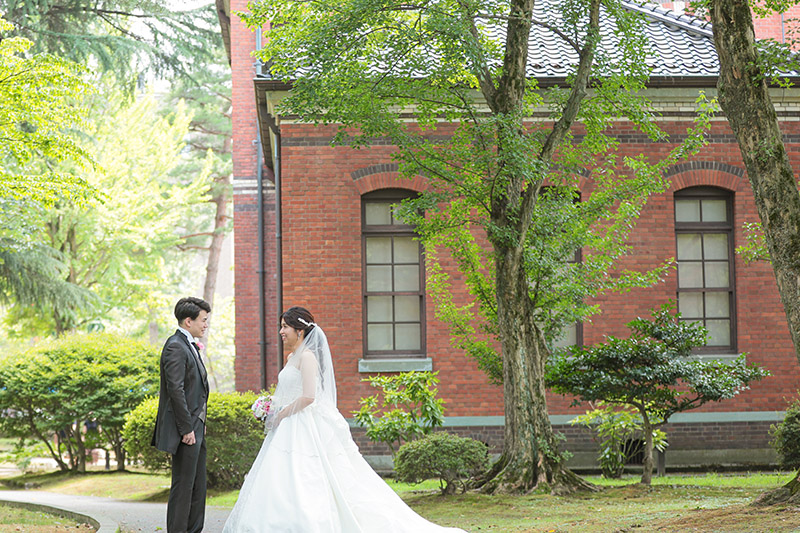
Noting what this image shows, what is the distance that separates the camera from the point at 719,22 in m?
8.10

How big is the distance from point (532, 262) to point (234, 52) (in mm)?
13269

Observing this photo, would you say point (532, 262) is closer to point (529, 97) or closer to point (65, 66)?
point (529, 97)

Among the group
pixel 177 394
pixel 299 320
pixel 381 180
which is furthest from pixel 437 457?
pixel 381 180

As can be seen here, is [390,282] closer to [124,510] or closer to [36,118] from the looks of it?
[124,510]

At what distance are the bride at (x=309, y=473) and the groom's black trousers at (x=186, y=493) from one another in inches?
11.6

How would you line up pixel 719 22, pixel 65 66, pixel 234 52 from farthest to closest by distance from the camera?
pixel 234 52, pixel 65 66, pixel 719 22

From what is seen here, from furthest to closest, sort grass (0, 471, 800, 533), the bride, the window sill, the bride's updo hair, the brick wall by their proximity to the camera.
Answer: the brick wall < the window sill < grass (0, 471, 800, 533) < the bride's updo hair < the bride

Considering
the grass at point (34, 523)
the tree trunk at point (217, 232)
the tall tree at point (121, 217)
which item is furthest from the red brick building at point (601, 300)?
the tree trunk at point (217, 232)

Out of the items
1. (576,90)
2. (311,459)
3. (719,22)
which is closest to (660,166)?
(576,90)

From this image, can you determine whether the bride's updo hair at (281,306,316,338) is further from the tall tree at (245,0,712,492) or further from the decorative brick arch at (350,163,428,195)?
the decorative brick arch at (350,163,428,195)

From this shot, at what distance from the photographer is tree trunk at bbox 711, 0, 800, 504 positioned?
771cm

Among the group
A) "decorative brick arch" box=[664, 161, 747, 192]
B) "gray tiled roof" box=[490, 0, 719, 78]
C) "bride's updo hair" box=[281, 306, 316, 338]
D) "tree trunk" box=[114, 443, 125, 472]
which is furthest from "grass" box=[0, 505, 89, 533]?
"decorative brick arch" box=[664, 161, 747, 192]

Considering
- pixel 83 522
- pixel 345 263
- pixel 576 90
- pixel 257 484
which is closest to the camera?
pixel 257 484

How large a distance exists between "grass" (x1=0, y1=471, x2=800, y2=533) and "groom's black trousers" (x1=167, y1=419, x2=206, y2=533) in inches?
111
